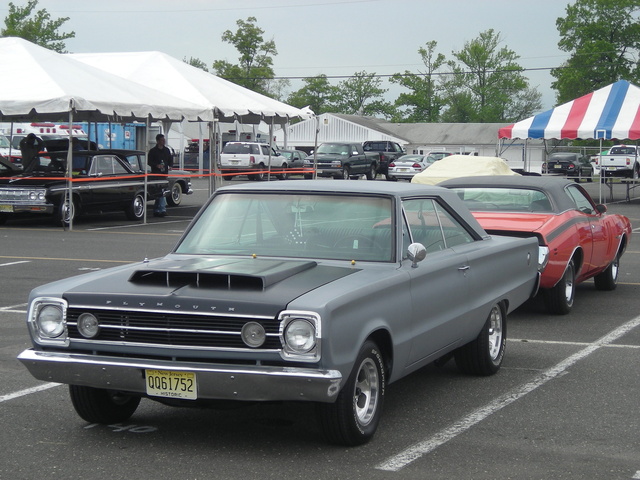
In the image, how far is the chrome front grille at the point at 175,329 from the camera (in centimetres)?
509

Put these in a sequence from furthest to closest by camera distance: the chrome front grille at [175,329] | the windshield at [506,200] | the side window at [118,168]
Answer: the side window at [118,168] → the windshield at [506,200] → the chrome front grille at [175,329]

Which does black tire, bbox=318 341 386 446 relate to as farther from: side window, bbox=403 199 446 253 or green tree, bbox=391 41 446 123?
green tree, bbox=391 41 446 123

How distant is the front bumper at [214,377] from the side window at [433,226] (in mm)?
1803

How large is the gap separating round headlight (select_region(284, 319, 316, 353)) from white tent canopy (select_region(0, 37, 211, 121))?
15958 mm

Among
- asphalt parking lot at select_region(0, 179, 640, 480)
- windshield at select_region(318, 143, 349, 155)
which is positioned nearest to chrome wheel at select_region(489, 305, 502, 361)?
asphalt parking lot at select_region(0, 179, 640, 480)

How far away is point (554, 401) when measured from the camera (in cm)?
669

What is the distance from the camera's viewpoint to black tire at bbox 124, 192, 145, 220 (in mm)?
23094

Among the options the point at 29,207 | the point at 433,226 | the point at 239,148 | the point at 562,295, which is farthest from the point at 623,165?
the point at 433,226

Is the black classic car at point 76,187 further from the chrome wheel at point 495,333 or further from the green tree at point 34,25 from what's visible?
the green tree at point 34,25

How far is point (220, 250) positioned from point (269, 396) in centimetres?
164

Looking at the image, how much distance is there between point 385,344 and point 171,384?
1.31 m

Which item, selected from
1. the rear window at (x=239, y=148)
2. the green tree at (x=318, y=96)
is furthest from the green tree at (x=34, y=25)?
the green tree at (x=318, y=96)

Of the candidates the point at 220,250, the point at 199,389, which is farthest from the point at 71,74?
the point at 199,389

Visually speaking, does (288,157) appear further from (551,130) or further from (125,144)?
(551,130)
